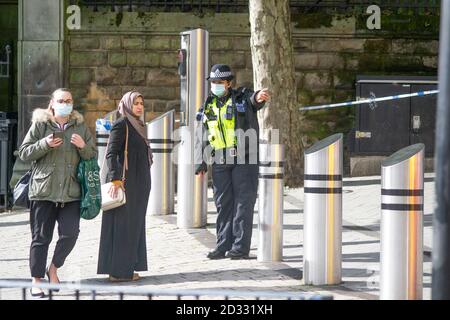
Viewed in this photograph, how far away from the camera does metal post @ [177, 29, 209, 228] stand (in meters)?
12.4

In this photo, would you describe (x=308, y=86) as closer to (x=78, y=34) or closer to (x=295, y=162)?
(x=295, y=162)

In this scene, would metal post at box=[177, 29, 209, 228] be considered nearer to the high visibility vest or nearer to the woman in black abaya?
the high visibility vest

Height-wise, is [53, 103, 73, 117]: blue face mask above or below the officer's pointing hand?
below

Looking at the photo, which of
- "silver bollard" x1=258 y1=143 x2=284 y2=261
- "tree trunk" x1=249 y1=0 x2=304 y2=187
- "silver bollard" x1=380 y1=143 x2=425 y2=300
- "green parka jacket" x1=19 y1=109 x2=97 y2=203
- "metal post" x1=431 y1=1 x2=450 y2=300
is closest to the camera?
"metal post" x1=431 y1=1 x2=450 y2=300

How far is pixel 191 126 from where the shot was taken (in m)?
12.5

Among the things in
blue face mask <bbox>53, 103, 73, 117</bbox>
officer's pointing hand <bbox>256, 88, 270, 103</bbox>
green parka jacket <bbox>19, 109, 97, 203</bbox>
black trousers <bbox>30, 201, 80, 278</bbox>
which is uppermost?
officer's pointing hand <bbox>256, 88, 270, 103</bbox>

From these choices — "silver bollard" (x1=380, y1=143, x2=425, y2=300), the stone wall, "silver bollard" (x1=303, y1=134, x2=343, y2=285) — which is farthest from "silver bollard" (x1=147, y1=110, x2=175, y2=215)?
"silver bollard" (x1=380, y1=143, x2=425, y2=300)

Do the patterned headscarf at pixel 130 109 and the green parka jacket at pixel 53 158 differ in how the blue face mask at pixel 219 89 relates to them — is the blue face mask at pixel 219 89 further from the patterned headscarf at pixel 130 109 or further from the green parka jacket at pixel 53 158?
the green parka jacket at pixel 53 158

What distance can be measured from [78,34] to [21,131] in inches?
78.3

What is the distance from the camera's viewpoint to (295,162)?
54.2 ft

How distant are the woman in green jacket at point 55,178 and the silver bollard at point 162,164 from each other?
4387 millimetres

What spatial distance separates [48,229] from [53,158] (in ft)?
1.87

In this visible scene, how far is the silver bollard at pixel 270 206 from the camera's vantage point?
10094 millimetres
